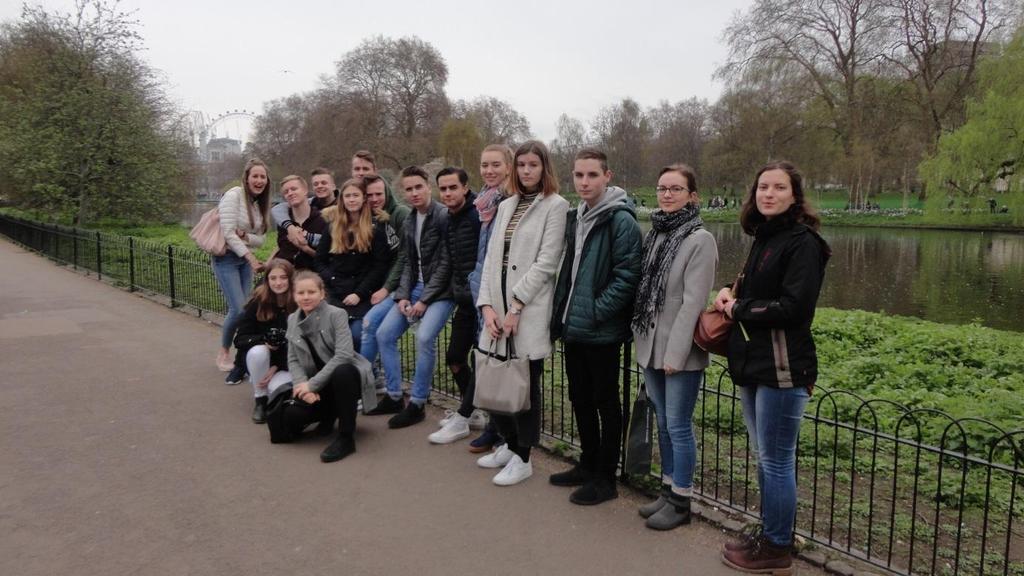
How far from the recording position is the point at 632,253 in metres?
3.83

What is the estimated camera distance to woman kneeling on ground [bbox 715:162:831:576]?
3.11 m

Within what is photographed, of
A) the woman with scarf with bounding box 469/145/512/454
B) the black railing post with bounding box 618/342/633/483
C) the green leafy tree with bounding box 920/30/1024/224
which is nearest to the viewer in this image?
the black railing post with bounding box 618/342/633/483

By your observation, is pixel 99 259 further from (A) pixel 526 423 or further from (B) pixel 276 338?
(A) pixel 526 423

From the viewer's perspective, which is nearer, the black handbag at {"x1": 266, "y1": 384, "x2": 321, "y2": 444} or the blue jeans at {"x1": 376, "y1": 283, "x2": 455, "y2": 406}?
the black handbag at {"x1": 266, "y1": 384, "x2": 321, "y2": 444}

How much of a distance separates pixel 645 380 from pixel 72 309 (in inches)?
378

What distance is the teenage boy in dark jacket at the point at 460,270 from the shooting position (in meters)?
4.91

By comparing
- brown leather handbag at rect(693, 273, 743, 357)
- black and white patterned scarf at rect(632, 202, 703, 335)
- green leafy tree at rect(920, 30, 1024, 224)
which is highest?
green leafy tree at rect(920, 30, 1024, 224)

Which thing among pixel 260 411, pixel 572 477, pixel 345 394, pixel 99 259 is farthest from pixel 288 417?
pixel 99 259

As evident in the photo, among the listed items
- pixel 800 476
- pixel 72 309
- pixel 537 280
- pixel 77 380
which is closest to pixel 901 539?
pixel 800 476

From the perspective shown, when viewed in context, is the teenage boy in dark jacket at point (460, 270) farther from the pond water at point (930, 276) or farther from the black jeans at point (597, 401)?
the pond water at point (930, 276)

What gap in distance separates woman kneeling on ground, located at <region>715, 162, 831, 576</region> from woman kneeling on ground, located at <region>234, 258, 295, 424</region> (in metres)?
3.56

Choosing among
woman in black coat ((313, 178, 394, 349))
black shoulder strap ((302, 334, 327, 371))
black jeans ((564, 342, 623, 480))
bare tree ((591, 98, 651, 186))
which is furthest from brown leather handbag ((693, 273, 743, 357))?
bare tree ((591, 98, 651, 186))

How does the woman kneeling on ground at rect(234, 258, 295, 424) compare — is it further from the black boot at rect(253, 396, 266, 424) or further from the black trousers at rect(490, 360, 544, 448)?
the black trousers at rect(490, 360, 544, 448)

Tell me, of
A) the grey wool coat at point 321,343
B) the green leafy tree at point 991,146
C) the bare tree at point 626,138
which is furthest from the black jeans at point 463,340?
the bare tree at point 626,138
